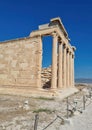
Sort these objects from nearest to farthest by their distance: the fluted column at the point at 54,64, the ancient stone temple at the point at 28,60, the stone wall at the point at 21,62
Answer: the fluted column at the point at 54,64 < the ancient stone temple at the point at 28,60 < the stone wall at the point at 21,62

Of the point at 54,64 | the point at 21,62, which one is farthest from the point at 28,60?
the point at 54,64

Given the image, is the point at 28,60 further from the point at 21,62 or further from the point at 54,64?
the point at 54,64

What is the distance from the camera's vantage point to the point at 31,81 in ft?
56.9

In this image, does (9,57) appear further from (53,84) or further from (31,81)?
(53,84)

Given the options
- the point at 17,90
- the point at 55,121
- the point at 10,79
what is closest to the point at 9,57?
A: the point at 10,79

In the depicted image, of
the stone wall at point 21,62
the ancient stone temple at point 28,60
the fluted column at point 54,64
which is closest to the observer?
the fluted column at point 54,64

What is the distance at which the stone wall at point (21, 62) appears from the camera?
1742 centimetres

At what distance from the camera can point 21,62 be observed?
60.4 feet

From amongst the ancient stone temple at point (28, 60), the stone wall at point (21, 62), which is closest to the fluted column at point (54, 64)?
the ancient stone temple at point (28, 60)

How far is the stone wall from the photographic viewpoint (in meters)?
17.4

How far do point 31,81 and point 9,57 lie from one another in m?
4.22

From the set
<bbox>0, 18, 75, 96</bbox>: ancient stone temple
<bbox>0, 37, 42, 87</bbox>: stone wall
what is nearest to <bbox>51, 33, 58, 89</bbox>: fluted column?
<bbox>0, 18, 75, 96</bbox>: ancient stone temple

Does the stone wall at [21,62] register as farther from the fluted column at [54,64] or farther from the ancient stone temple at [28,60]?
the fluted column at [54,64]

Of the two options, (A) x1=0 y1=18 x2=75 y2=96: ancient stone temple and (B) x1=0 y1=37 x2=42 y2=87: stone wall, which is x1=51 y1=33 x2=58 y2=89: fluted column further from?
(B) x1=0 y1=37 x2=42 y2=87: stone wall
